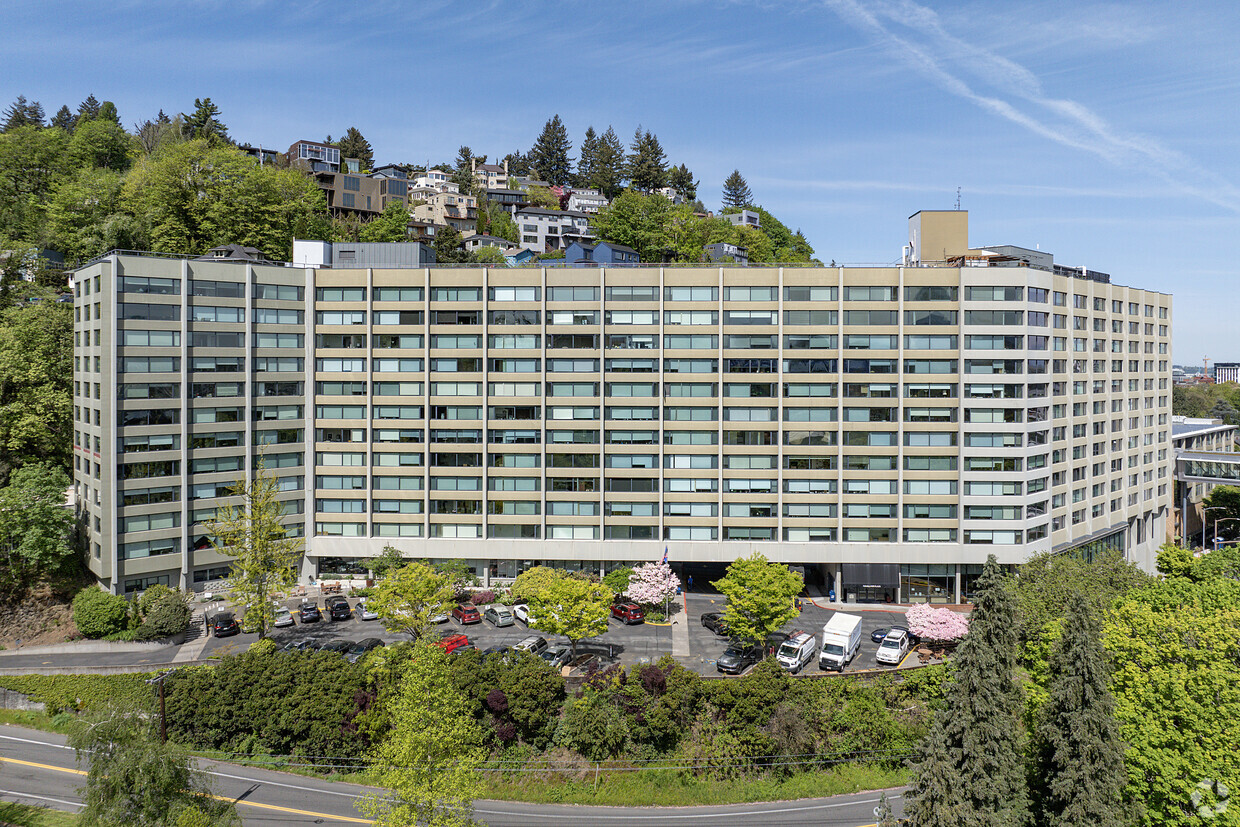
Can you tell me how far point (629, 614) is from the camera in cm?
6619

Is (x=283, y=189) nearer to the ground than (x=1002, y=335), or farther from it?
farther from it

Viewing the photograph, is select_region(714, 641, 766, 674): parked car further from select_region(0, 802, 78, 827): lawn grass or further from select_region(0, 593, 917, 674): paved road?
select_region(0, 802, 78, 827): lawn grass

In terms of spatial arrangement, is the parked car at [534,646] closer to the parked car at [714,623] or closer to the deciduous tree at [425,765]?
the parked car at [714,623]

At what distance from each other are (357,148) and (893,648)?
17785cm

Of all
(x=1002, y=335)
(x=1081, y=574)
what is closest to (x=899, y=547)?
(x=1081, y=574)

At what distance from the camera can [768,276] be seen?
240 feet

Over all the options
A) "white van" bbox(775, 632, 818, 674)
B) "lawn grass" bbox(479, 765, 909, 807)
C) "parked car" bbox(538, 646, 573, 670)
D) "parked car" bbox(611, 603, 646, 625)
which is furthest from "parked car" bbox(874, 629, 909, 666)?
"parked car" bbox(538, 646, 573, 670)

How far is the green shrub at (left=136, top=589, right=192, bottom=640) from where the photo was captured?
59906 mm

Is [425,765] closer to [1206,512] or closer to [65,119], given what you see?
[1206,512]

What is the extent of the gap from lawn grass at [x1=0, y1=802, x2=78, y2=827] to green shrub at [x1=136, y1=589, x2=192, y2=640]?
18.5 metres

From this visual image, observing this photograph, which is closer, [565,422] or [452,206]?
[565,422]

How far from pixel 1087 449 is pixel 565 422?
5739cm

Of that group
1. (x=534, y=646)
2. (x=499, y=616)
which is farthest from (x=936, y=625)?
(x=499, y=616)

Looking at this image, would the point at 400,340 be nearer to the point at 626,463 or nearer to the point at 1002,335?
the point at 626,463
